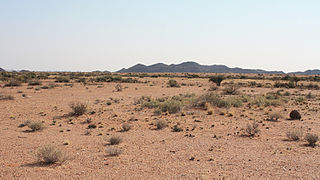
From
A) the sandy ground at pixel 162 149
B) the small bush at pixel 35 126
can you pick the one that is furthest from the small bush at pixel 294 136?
the small bush at pixel 35 126

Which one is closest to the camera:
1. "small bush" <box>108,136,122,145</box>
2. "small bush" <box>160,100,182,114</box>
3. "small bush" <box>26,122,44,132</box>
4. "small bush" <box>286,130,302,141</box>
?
"small bush" <box>108,136,122,145</box>

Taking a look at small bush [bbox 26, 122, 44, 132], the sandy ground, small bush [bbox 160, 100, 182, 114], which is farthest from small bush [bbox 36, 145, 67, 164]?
small bush [bbox 160, 100, 182, 114]

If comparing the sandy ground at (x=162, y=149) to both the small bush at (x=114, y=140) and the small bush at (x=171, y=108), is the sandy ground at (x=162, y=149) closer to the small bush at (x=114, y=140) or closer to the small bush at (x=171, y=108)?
the small bush at (x=114, y=140)

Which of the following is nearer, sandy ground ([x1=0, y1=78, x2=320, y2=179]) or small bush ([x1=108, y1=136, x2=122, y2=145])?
sandy ground ([x1=0, y1=78, x2=320, y2=179])

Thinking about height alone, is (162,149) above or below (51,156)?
below

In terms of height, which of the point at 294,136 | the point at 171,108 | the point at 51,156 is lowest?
the point at 294,136

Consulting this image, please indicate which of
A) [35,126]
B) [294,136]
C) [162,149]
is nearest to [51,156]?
[162,149]

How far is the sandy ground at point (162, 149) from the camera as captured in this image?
816 cm

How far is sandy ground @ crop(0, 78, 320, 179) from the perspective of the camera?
8164mm

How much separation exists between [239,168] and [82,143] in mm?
6579

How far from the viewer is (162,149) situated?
10805 millimetres

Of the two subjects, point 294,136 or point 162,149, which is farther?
point 294,136

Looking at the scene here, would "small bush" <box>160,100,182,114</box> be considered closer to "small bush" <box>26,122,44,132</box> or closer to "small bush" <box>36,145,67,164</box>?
"small bush" <box>26,122,44,132</box>

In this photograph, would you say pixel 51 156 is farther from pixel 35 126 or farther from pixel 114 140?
pixel 35 126
